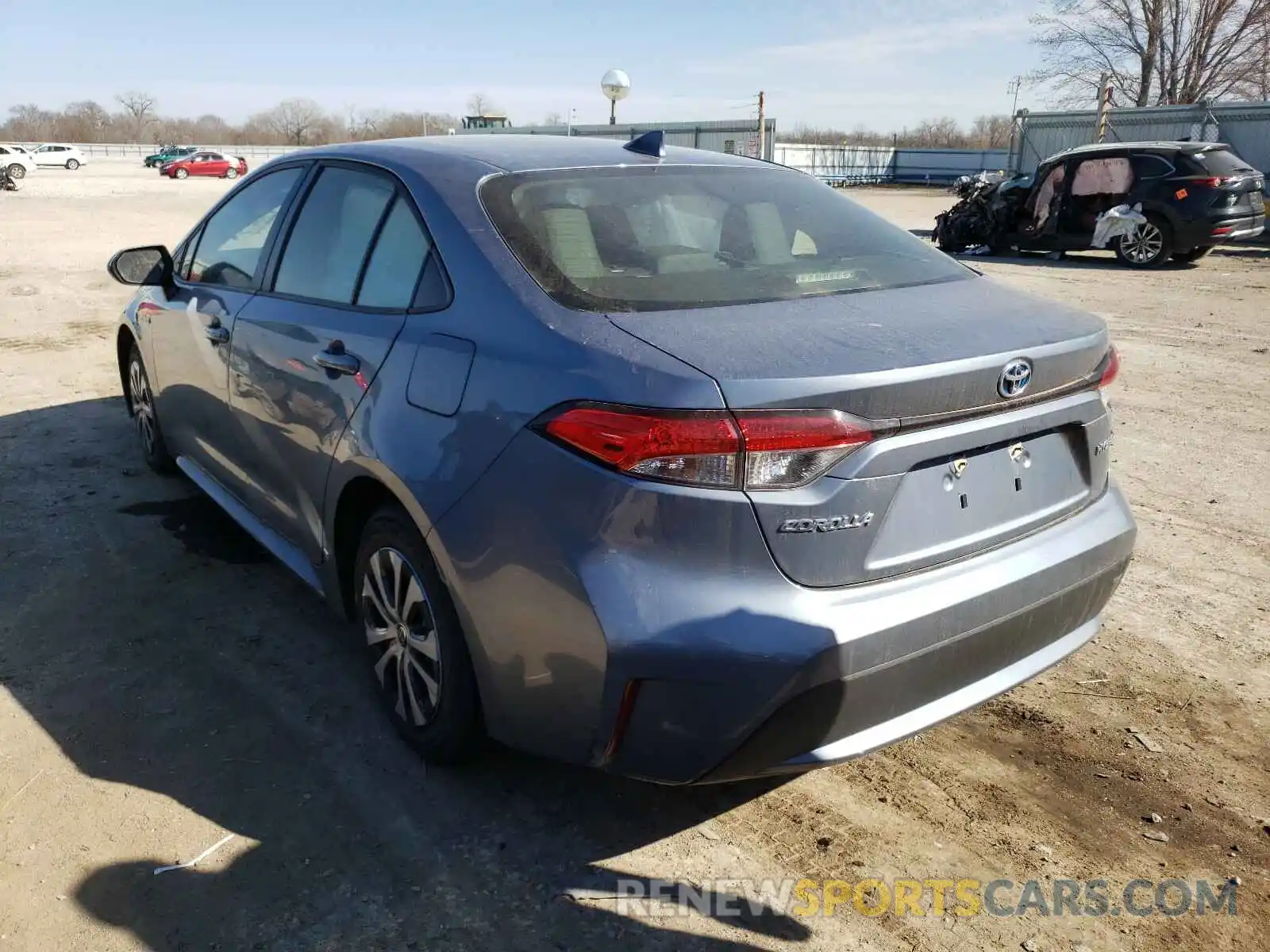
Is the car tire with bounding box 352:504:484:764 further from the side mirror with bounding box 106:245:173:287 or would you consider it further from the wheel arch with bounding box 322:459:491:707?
the side mirror with bounding box 106:245:173:287

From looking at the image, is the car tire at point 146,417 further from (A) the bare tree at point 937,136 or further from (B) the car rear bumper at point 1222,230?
(A) the bare tree at point 937,136

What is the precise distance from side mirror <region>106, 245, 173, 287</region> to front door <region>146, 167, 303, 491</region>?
0.22 ft

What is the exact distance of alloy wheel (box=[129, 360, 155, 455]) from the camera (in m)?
5.23

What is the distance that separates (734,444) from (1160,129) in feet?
82.0

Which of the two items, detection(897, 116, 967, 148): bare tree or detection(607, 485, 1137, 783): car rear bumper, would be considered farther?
detection(897, 116, 967, 148): bare tree

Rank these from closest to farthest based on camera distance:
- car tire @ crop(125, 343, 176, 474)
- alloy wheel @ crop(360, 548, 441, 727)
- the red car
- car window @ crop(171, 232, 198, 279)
Result: alloy wheel @ crop(360, 548, 441, 727)
car window @ crop(171, 232, 198, 279)
car tire @ crop(125, 343, 176, 474)
the red car

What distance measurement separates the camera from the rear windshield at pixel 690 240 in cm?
260

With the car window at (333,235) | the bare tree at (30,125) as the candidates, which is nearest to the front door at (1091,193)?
the car window at (333,235)

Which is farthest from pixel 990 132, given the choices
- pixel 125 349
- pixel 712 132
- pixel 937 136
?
pixel 125 349

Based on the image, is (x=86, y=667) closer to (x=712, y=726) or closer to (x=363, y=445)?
(x=363, y=445)

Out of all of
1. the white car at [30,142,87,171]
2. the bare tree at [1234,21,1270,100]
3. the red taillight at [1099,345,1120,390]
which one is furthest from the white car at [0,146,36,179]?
the bare tree at [1234,21,1270,100]

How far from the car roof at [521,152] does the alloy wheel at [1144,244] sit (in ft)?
42.7

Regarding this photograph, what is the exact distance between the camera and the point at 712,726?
2162 mm

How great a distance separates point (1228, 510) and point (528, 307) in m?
3.98
